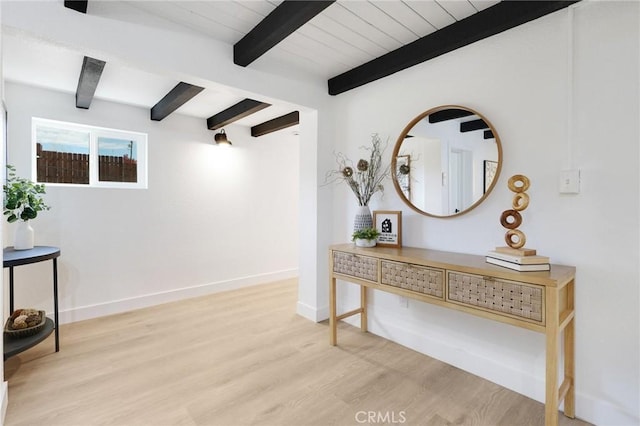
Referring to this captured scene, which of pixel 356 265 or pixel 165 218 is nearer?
pixel 356 265

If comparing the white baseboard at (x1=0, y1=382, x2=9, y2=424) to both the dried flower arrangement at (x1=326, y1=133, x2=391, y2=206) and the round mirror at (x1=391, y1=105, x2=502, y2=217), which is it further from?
the round mirror at (x1=391, y1=105, x2=502, y2=217)

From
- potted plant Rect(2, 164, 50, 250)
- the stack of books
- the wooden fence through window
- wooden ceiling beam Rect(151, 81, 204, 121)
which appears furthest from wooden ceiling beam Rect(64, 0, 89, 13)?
the stack of books

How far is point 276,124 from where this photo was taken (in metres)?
3.85

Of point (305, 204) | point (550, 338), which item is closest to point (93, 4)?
point (305, 204)

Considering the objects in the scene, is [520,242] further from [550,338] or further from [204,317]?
[204,317]

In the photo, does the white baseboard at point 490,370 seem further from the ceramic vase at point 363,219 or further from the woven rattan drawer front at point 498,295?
the ceramic vase at point 363,219

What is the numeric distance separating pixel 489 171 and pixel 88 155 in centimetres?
374

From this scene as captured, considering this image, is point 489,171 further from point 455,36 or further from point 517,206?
point 455,36

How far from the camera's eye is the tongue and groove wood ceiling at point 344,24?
1.80 meters

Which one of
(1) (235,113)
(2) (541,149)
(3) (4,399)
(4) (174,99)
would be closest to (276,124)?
(1) (235,113)

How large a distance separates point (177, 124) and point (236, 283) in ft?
6.99

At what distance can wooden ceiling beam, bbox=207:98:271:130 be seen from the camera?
10.1ft

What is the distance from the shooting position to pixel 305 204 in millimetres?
3100

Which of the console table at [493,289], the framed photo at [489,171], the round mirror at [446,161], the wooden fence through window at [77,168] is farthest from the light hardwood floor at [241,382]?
the wooden fence through window at [77,168]
